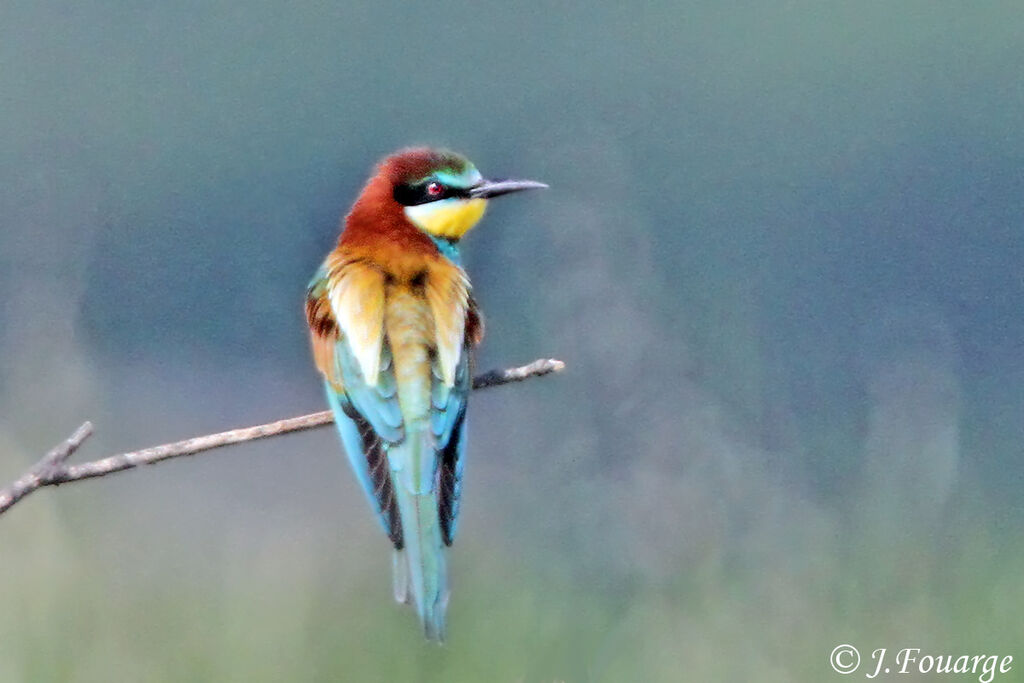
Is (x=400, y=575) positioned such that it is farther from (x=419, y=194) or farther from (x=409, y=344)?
(x=419, y=194)

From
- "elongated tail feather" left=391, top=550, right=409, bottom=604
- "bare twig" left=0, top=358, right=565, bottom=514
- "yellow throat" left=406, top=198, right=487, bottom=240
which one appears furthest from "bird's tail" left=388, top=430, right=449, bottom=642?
"yellow throat" left=406, top=198, right=487, bottom=240

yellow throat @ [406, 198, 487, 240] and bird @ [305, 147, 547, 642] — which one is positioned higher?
yellow throat @ [406, 198, 487, 240]

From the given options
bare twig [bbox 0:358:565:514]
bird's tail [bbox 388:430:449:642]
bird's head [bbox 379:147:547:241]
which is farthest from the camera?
bird's head [bbox 379:147:547:241]

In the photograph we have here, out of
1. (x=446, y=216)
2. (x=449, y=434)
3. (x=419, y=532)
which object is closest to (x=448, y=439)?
(x=449, y=434)

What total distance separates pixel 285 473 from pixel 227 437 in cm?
49

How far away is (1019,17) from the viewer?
2391mm

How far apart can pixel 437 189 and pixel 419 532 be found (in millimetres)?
502

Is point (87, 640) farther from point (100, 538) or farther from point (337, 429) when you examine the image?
point (337, 429)

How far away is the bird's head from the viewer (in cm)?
189

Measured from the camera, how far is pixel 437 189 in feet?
6.20

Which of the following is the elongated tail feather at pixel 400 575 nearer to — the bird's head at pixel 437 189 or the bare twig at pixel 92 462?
the bare twig at pixel 92 462

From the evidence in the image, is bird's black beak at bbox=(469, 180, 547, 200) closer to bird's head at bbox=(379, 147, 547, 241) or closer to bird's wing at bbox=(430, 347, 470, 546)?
bird's head at bbox=(379, 147, 547, 241)

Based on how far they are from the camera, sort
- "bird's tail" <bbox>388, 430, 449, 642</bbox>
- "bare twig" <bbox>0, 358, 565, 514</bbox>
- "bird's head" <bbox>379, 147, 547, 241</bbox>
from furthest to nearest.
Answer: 1. "bird's head" <bbox>379, 147, 547, 241</bbox>
2. "bird's tail" <bbox>388, 430, 449, 642</bbox>
3. "bare twig" <bbox>0, 358, 565, 514</bbox>

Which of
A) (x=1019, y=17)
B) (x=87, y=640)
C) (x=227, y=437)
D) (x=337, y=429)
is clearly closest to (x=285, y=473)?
(x=337, y=429)
